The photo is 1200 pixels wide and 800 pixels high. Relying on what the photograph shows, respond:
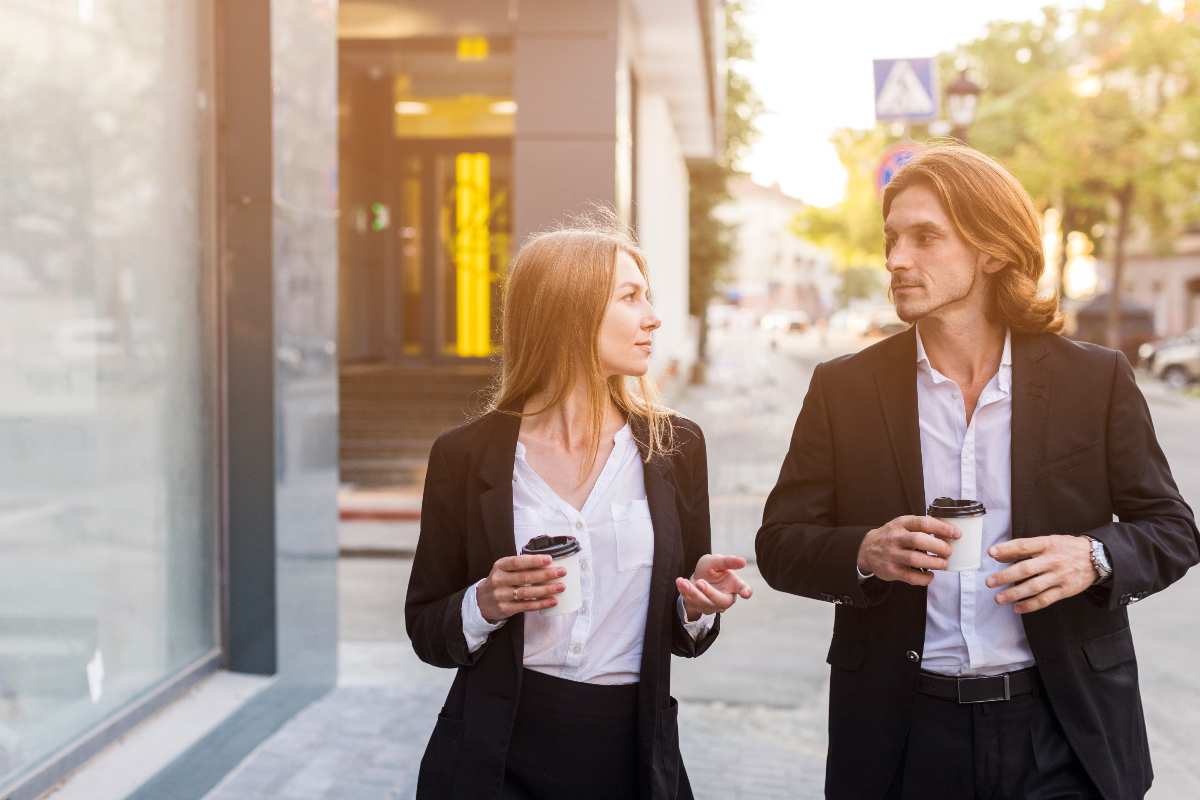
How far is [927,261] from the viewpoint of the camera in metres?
2.60

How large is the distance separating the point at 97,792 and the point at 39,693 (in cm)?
34

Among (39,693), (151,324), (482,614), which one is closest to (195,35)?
(151,324)

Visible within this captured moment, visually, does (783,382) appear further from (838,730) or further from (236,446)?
(838,730)

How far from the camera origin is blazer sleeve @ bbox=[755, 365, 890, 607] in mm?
2564

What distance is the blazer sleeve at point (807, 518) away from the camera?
8.41 feet

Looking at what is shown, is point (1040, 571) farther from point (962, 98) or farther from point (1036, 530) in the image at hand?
point (962, 98)

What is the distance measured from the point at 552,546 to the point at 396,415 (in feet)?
43.4

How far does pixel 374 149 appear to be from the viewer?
18172mm

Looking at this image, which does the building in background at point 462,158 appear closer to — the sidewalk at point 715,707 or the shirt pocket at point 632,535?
the sidewalk at point 715,707

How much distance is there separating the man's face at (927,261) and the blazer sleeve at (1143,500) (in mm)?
344

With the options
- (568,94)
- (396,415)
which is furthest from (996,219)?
(396,415)

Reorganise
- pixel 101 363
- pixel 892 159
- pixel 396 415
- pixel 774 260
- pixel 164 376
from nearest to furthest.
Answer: pixel 101 363 → pixel 164 376 → pixel 892 159 → pixel 396 415 → pixel 774 260

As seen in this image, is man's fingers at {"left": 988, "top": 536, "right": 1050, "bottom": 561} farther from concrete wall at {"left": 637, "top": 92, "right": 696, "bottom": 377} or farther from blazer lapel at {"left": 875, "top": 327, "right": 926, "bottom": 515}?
concrete wall at {"left": 637, "top": 92, "right": 696, "bottom": 377}

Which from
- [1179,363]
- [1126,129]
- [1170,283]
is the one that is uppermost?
[1126,129]
